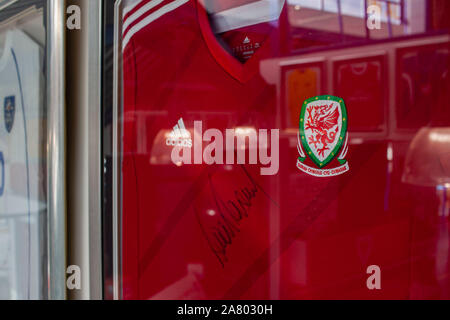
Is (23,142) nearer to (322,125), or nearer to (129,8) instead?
(129,8)

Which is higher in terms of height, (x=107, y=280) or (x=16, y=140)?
(x=16, y=140)

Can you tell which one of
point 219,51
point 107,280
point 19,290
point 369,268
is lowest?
point 19,290

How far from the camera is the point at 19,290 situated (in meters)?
1.85

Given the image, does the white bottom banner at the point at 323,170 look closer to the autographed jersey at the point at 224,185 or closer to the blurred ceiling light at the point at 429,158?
the autographed jersey at the point at 224,185

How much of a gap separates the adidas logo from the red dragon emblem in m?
0.36

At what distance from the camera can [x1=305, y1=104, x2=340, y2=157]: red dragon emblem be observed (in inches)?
41.1

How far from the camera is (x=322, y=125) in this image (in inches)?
41.6

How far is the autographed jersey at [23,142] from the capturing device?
170 centimetres

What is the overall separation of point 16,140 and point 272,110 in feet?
3.85
